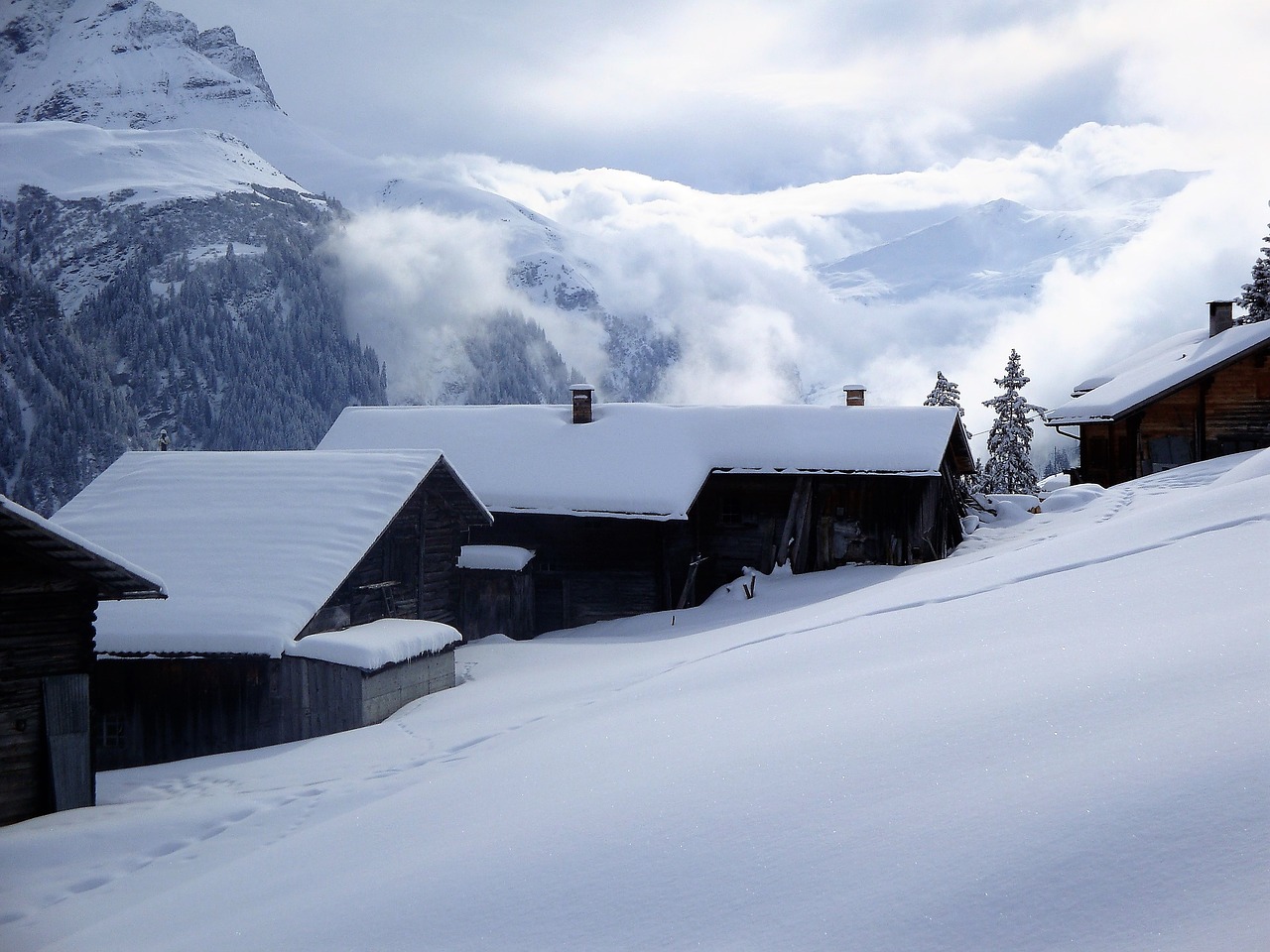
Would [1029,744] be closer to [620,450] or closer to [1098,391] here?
[620,450]

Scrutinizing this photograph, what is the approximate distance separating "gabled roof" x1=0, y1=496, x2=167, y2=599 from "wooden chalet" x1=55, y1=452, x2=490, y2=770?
9.87ft

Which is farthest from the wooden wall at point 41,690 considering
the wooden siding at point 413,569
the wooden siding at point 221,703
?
the wooden siding at point 413,569

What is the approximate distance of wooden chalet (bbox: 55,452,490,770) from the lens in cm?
1469

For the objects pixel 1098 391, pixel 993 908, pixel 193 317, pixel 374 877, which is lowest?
pixel 374 877

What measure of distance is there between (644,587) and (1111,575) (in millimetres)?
16337

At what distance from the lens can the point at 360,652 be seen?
14.6m

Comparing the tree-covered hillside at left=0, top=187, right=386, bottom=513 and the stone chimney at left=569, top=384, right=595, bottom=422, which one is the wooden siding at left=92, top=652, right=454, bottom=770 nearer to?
the stone chimney at left=569, top=384, right=595, bottom=422

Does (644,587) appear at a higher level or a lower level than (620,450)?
lower

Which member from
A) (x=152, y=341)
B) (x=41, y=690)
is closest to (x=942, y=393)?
(x=41, y=690)

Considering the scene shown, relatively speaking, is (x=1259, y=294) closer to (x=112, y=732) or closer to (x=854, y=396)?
(x=854, y=396)

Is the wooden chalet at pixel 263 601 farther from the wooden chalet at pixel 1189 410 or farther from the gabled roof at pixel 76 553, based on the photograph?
the wooden chalet at pixel 1189 410


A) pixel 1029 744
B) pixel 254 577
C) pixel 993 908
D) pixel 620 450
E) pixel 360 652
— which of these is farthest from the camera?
pixel 620 450

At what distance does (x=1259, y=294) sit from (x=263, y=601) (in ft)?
142

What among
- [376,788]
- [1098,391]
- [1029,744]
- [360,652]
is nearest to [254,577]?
[360,652]
